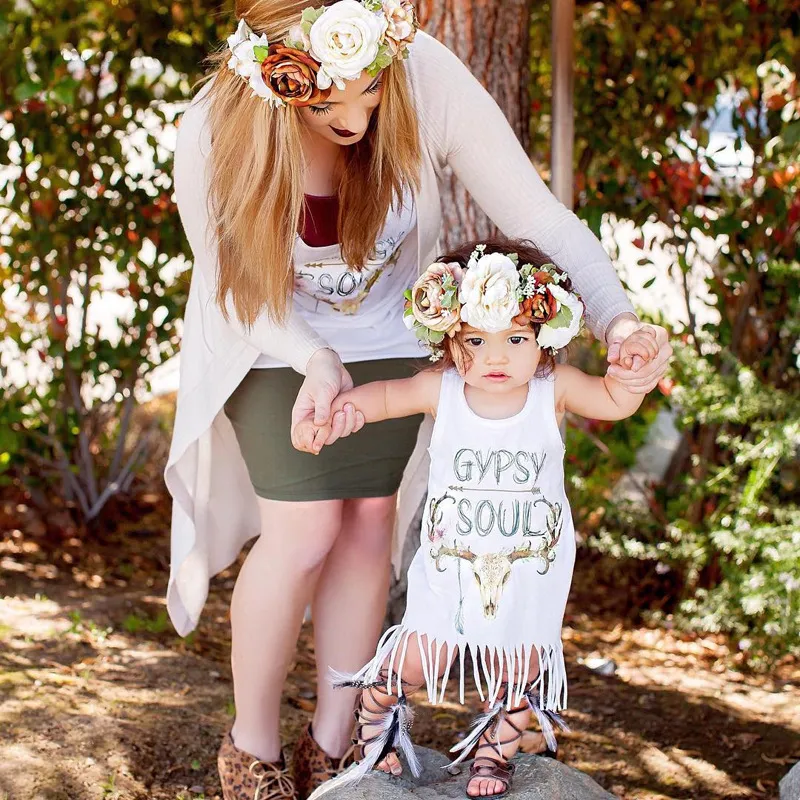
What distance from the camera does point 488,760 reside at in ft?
7.54

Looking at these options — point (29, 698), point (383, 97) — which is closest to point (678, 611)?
point (29, 698)

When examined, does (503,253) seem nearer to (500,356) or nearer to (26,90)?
(500,356)

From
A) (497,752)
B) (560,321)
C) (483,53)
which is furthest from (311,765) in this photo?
(483,53)

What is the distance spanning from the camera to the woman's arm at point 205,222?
7.48ft

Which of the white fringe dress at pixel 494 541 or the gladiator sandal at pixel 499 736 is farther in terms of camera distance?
the gladiator sandal at pixel 499 736

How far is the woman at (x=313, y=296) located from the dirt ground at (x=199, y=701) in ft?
1.47

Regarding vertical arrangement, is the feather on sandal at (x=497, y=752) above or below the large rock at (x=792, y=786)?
above

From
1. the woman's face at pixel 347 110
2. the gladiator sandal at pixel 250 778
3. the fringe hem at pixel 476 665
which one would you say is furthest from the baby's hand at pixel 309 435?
the gladiator sandal at pixel 250 778

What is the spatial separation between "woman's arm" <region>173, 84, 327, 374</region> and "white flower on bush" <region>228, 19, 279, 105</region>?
0.72 feet

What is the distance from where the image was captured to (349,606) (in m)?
2.61

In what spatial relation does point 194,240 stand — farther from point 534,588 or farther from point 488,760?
point 488,760

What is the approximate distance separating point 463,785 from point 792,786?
75 cm

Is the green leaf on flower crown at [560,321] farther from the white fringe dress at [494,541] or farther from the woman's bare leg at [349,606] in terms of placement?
the woman's bare leg at [349,606]

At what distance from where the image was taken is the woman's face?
6.81 feet
